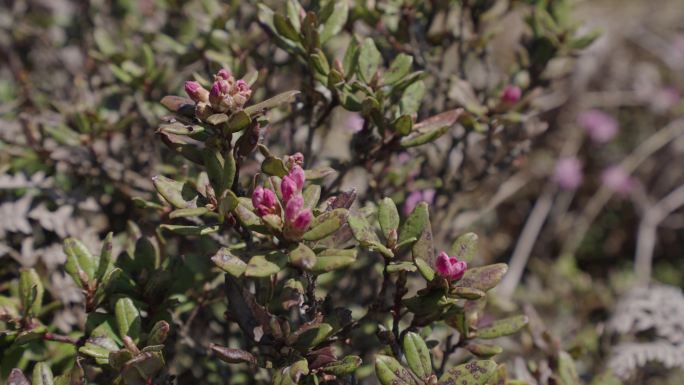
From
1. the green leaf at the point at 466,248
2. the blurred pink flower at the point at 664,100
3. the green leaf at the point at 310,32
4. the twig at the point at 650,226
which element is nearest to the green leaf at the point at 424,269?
the green leaf at the point at 466,248

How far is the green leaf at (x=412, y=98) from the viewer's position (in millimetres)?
1452

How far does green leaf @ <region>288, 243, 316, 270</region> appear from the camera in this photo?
1.03 m

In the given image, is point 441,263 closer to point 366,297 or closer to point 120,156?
point 366,297

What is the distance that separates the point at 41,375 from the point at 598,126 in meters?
3.37

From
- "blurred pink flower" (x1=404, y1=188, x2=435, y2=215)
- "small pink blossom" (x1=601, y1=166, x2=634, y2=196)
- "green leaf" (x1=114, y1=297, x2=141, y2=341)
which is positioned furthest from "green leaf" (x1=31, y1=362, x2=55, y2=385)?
"small pink blossom" (x1=601, y1=166, x2=634, y2=196)

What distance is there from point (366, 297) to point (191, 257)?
71cm

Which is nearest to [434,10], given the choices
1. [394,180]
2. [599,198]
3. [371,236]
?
[394,180]

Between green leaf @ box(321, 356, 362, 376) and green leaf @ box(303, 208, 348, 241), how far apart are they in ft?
0.81

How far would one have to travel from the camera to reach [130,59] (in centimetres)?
195

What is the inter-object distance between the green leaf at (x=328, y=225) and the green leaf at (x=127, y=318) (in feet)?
1.38

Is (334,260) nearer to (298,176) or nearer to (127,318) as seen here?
(298,176)

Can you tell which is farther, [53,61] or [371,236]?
[53,61]

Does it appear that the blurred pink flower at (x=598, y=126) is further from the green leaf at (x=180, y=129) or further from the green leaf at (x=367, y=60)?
the green leaf at (x=180, y=129)

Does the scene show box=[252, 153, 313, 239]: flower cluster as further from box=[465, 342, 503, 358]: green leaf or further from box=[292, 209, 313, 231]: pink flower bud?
box=[465, 342, 503, 358]: green leaf
